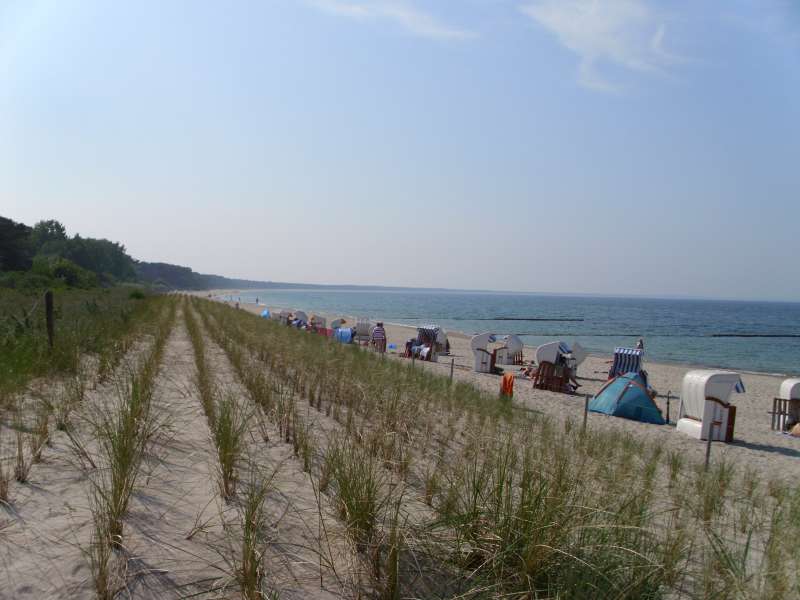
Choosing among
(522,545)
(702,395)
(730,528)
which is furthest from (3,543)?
(702,395)

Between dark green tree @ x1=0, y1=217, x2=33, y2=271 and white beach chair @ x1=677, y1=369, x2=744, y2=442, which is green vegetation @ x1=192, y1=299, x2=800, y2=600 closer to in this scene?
white beach chair @ x1=677, y1=369, x2=744, y2=442

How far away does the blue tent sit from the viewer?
31.5ft

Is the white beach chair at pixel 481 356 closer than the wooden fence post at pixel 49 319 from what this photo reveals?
No

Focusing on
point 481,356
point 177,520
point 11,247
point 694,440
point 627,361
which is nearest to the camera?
point 177,520

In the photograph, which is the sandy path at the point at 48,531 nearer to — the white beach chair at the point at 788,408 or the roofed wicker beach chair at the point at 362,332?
the white beach chair at the point at 788,408

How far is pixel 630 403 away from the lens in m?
9.70

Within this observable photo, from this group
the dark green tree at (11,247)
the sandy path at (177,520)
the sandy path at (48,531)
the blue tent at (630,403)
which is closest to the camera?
the sandy path at (48,531)

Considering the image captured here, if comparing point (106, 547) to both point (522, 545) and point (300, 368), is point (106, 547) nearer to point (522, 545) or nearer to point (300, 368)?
point (522, 545)

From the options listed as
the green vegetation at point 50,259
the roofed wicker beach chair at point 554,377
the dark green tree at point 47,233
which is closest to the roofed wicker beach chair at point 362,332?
the roofed wicker beach chair at point 554,377

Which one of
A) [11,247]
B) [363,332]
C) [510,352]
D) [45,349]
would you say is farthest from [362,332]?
[11,247]

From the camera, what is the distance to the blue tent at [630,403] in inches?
378

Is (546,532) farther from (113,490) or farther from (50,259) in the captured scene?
(50,259)

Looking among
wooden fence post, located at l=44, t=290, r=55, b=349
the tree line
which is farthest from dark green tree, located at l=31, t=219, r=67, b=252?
wooden fence post, located at l=44, t=290, r=55, b=349

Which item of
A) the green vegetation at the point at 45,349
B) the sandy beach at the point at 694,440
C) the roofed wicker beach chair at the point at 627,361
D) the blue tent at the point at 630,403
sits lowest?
the sandy beach at the point at 694,440
